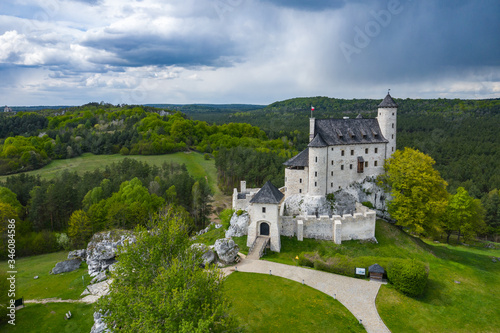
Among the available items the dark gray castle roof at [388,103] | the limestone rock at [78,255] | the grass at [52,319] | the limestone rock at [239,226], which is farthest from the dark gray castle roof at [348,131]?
the limestone rock at [78,255]

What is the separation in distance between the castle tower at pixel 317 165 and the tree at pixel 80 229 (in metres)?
36.7

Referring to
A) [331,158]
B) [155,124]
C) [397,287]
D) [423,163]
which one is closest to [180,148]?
[155,124]

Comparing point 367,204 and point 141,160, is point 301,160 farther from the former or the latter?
point 141,160

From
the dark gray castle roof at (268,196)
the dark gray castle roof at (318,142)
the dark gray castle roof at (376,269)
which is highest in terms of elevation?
the dark gray castle roof at (318,142)

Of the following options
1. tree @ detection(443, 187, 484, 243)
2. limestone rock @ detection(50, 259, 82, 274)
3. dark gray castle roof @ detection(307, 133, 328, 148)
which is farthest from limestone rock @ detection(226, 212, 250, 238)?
tree @ detection(443, 187, 484, 243)

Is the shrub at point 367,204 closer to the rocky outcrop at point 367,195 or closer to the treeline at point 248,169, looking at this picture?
the rocky outcrop at point 367,195

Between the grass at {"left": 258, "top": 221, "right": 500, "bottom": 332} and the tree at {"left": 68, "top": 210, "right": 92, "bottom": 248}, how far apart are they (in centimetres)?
3270

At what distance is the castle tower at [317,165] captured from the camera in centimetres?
4197

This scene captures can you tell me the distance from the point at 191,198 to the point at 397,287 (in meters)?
43.1

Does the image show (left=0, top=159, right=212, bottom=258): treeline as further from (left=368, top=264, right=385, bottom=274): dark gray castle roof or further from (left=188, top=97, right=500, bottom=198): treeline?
→ (left=188, top=97, right=500, bottom=198): treeline

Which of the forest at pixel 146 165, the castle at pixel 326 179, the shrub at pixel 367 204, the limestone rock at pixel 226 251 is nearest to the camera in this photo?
the limestone rock at pixel 226 251

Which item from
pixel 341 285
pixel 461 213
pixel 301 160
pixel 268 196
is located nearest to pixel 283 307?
pixel 341 285

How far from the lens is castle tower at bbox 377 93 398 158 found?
47.5m

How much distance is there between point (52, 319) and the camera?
28781 mm
